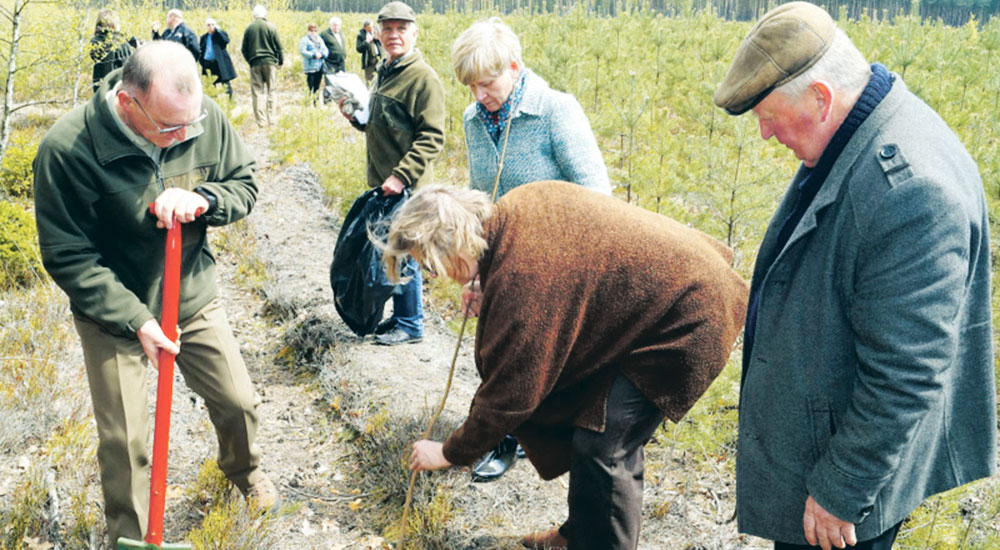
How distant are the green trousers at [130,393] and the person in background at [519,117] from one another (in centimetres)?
121

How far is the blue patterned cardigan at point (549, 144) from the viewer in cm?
271

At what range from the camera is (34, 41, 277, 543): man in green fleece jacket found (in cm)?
225

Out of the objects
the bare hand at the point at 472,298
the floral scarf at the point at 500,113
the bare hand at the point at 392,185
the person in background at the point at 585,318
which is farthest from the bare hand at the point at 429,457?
the bare hand at the point at 392,185

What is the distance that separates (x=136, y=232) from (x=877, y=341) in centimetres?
213

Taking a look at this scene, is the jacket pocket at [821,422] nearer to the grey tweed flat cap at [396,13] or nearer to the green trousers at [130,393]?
the green trousers at [130,393]

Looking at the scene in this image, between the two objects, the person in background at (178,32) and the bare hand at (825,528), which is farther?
the person in background at (178,32)

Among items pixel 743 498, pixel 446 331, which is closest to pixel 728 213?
pixel 446 331

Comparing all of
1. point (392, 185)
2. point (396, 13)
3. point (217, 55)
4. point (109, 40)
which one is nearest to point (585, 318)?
point (392, 185)

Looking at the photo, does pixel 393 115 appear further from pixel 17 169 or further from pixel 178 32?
pixel 178 32

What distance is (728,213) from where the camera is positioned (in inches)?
157

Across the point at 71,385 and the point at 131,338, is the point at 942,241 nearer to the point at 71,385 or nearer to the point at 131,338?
the point at 131,338

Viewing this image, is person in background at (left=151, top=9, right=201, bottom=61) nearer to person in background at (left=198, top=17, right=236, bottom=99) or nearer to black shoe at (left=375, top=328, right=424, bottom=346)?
person in background at (left=198, top=17, right=236, bottom=99)

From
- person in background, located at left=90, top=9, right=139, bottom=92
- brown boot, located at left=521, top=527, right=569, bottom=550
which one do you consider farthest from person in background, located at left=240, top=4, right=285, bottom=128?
brown boot, located at left=521, top=527, right=569, bottom=550

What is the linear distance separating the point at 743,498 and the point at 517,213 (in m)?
0.86
